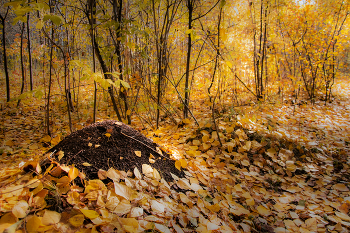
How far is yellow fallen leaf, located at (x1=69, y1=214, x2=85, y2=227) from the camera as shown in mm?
764

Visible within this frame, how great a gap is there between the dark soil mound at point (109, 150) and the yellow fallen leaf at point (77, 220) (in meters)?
0.40

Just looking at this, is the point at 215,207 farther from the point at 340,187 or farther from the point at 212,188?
the point at 340,187

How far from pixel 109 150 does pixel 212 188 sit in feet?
3.25

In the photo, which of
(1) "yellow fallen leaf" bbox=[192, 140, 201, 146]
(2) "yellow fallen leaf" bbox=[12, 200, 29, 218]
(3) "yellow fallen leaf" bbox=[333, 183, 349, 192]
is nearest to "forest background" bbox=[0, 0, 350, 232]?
(1) "yellow fallen leaf" bbox=[192, 140, 201, 146]

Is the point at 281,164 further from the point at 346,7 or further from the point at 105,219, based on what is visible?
the point at 346,7

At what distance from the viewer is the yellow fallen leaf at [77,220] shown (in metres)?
0.76

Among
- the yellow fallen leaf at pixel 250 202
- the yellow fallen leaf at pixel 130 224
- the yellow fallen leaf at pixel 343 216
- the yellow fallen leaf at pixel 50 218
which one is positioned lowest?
the yellow fallen leaf at pixel 343 216

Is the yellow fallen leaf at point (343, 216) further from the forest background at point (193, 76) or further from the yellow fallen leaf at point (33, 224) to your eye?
the yellow fallen leaf at point (33, 224)

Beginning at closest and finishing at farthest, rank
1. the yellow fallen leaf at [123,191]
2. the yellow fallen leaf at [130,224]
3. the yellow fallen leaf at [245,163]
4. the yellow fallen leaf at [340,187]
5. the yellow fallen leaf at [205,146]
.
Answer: the yellow fallen leaf at [130,224] < the yellow fallen leaf at [123,191] < the yellow fallen leaf at [340,187] < the yellow fallen leaf at [245,163] < the yellow fallen leaf at [205,146]

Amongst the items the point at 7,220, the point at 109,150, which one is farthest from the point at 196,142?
the point at 7,220

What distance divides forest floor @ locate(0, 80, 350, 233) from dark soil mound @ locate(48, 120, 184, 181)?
124 mm

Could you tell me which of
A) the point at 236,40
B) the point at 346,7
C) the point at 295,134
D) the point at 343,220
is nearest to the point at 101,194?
the point at 343,220

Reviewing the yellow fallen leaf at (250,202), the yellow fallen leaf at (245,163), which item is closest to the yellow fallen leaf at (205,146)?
the yellow fallen leaf at (245,163)

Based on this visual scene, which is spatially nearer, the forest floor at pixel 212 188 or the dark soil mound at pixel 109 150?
the forest floor at pixel 212 188
